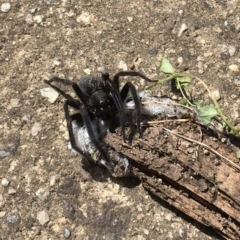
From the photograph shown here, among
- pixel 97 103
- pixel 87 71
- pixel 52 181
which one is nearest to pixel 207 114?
pixel 97 103

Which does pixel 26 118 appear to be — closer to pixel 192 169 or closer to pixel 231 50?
pixel 192 169

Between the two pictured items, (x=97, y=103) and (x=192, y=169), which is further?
(x=97, y=103)

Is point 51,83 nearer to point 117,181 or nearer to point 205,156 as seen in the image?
point 117,181

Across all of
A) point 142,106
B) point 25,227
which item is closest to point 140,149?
point 142,106

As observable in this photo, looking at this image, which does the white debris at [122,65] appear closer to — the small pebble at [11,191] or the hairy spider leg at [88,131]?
the hairy spider leg at [88,131]

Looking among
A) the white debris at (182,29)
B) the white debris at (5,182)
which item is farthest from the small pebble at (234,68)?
the white debris at (5,182)
